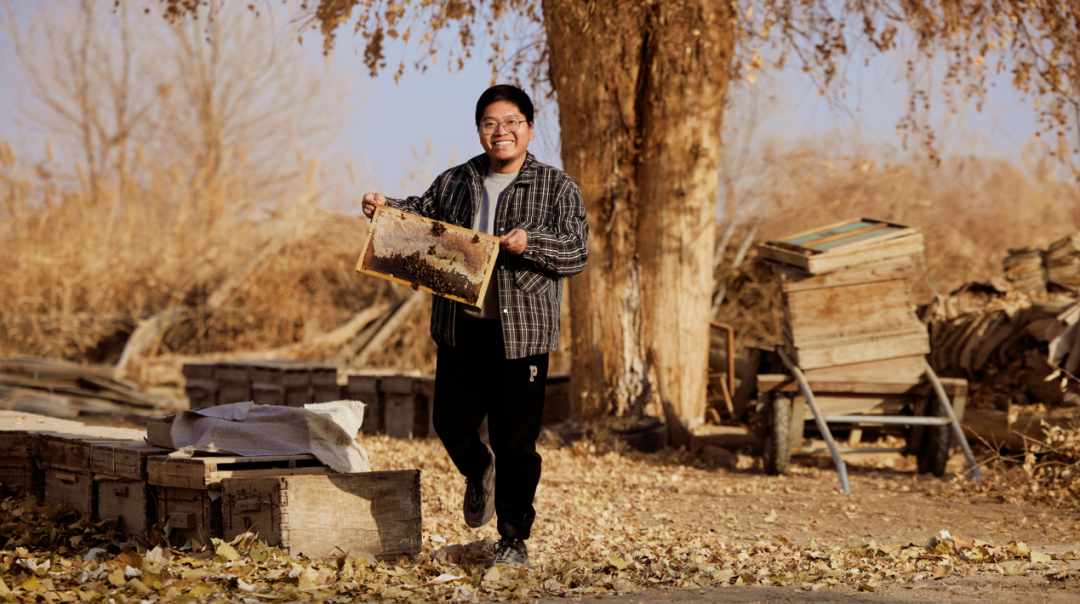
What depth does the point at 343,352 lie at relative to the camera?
14.1 meters

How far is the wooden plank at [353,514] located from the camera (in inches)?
158

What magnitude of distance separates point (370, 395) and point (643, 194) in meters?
3.38

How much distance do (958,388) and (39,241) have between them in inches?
548

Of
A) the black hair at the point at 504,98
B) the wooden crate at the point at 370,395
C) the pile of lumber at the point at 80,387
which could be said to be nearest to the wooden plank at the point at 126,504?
the black hair at the point at 504,98

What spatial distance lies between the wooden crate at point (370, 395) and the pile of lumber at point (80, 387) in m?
3.60

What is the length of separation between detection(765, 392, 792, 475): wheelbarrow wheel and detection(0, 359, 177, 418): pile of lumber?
775 centimetres

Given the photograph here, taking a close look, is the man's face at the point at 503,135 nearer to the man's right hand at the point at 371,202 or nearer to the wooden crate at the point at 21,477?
the man's right hand at the point at 371,202

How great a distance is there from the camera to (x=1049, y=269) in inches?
377

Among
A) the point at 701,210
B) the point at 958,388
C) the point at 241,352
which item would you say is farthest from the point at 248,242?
the point at 958,388

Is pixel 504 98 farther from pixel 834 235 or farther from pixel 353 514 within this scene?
pixel 834 235

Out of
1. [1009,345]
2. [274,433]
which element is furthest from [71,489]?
[1009,345]

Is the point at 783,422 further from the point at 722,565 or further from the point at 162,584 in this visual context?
the point at 162,584

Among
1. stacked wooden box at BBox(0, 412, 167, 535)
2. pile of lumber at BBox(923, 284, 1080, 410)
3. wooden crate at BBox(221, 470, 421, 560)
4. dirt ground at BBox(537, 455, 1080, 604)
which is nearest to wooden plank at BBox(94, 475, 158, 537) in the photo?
stacked wooden box at BBox(0, 412, 167, 535)

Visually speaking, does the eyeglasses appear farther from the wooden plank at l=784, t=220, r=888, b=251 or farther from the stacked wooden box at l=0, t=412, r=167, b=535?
the wooden plank at l=784, t=220, r=888, b=251
